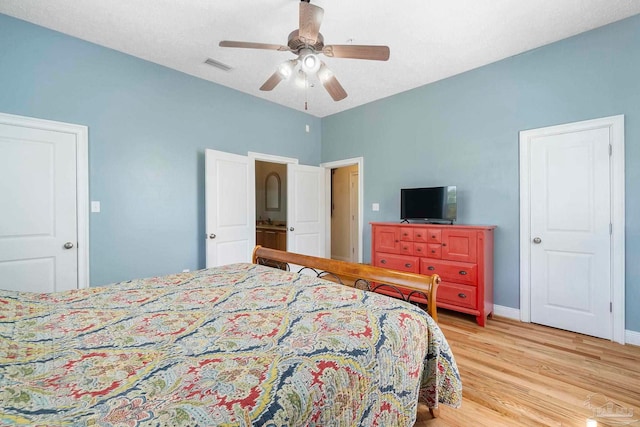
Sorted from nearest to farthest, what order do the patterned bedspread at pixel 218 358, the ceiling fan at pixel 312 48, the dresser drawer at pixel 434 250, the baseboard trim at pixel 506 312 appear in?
the patterned bedspread at pixel 218 358, the ceiling fan at pixel 312 48, the baseboard trim at pixel 506 312, the dresser drawer at pixel 434 250

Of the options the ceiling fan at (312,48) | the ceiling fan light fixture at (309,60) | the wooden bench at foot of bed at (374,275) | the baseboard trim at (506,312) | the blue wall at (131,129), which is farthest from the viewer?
the baseboard trim at (506,312)

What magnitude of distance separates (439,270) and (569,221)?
4.27 feet

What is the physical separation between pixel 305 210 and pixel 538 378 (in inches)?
136

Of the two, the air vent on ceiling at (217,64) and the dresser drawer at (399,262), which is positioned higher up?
the air vent on ceiling at (217,64)

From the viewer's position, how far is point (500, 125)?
10.5ft

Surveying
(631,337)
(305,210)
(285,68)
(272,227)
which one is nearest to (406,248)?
(305,210)

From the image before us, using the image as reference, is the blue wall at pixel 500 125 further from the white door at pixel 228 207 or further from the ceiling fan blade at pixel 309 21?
the ceiling fan blade at pixel 309 21

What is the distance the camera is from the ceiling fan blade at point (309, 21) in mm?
1745

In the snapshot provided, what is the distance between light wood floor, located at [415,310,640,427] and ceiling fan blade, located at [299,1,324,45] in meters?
2.50

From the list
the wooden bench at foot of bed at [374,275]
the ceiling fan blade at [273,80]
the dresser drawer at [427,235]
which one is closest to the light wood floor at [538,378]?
the wooden bench at foot of bed at [374,275]

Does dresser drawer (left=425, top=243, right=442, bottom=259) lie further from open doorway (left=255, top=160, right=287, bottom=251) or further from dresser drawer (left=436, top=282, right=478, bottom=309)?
open doorway (left=255, top=160, right=287, bottom=251)

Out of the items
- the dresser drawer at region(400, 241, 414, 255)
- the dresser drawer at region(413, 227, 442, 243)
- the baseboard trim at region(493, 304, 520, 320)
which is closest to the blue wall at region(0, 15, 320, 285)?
the dresser drawer at region(400, 241, 414, 255)

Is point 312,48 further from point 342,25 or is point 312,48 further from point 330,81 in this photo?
point 342,25

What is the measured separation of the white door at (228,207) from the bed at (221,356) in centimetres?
178
